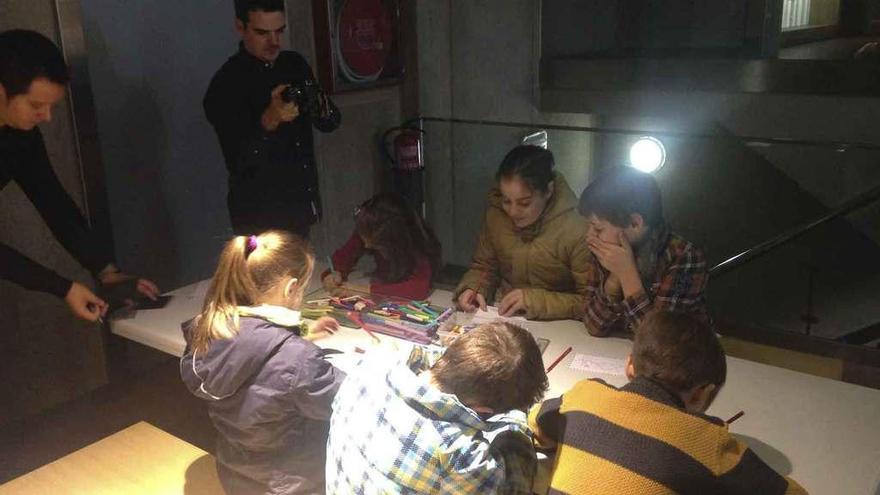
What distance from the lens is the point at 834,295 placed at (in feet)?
15.1

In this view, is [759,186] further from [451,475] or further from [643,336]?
[451,475]

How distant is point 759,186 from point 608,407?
3.88m

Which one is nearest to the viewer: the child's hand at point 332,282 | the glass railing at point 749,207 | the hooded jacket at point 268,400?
the hooded jacket at point 268,400

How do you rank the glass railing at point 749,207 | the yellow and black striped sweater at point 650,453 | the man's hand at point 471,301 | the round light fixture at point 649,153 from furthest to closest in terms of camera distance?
the glass railing at point 749,207 < the round light fixture at point 649,153 < the man's hand at point 471,301 < the yellow and black striped sweater at point 650,453

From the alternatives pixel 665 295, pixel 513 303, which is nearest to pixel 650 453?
pixel 665 295

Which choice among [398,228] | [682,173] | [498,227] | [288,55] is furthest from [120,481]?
[682,173]

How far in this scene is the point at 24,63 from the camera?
6.84 feet

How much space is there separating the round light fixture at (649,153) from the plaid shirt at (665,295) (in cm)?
178

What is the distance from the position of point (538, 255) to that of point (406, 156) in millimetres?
1722

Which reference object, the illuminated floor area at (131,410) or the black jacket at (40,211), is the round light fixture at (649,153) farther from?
the black jacket at (40,211)

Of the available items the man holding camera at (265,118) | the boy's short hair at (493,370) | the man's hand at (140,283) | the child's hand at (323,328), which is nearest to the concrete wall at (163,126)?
the man holding camera at (265,118)

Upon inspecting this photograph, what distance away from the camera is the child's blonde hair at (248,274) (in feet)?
5.82

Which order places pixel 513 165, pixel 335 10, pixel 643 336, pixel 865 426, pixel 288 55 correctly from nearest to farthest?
pixel 643 336 → pixel 865 426 → pixel 513 165 → pixel 288 55 → pixel 335 10

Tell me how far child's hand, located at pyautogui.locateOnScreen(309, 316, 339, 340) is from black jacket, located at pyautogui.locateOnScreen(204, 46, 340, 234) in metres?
0.87
